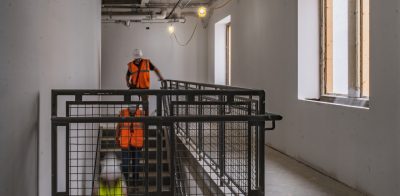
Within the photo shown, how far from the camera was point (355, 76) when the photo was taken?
15.3ft

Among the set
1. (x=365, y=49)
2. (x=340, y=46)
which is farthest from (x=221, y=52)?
(x=365, y=49)

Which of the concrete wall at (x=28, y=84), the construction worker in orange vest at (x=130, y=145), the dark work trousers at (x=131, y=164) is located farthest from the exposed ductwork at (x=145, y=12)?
the dark work trousers at (x=131, y=164)

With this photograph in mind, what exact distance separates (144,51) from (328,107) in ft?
29.4

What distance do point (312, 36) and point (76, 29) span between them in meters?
2.91

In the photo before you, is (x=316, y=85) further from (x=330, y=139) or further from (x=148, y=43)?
(x=148, y=43)

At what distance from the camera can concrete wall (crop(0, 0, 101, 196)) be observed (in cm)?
204

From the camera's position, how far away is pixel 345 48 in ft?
16.7

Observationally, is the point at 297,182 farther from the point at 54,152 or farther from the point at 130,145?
the point at 54,152

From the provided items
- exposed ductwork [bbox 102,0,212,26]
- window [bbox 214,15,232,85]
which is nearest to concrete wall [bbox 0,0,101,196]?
window [bbox 214,15,232,85]

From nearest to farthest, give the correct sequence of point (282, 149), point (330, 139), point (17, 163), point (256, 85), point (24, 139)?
1. point (17, 163)
2. point (24, 139)
3. point (330, 139)
4. point (282, 149)
5. point (256, 85)

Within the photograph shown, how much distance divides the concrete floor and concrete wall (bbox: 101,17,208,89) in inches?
307

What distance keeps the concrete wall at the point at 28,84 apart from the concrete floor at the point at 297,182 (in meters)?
2.22

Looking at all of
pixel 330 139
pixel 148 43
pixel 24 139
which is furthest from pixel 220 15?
pixel 24 139

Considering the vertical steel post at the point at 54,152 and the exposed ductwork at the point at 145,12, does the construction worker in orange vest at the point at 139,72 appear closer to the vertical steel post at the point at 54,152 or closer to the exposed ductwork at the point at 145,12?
the exposed ductwork at the point at 145,12
